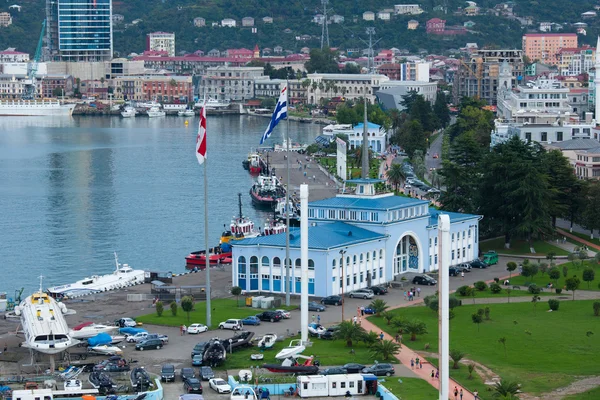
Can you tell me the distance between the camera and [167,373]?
105 feet

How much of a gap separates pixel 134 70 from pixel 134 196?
80155mm

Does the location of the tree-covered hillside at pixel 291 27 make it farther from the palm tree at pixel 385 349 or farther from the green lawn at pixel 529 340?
the palm tree at pixel 385 349

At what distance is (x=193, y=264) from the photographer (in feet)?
168

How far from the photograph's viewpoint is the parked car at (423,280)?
4372 centimetres

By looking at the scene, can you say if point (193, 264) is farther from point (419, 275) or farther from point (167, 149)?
point (167, 149)

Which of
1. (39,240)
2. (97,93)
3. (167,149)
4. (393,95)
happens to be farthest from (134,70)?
(39,240)

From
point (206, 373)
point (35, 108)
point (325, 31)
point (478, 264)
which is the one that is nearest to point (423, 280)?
point (478, 264)

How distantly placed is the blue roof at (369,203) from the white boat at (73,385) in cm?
1520

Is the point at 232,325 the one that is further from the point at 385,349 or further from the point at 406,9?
the point at 406,9

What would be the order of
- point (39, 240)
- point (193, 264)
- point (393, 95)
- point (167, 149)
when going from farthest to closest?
point (393, 95)
point (167, 149)
point (39, 240)
point (193, 264)

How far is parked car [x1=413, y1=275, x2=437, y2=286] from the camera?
43.7 m

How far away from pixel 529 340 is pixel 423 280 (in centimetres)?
876

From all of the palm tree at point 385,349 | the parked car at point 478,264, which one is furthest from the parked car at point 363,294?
the palm tree at point 385,349

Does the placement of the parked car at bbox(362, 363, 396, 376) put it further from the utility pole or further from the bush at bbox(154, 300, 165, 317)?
the utility pole
